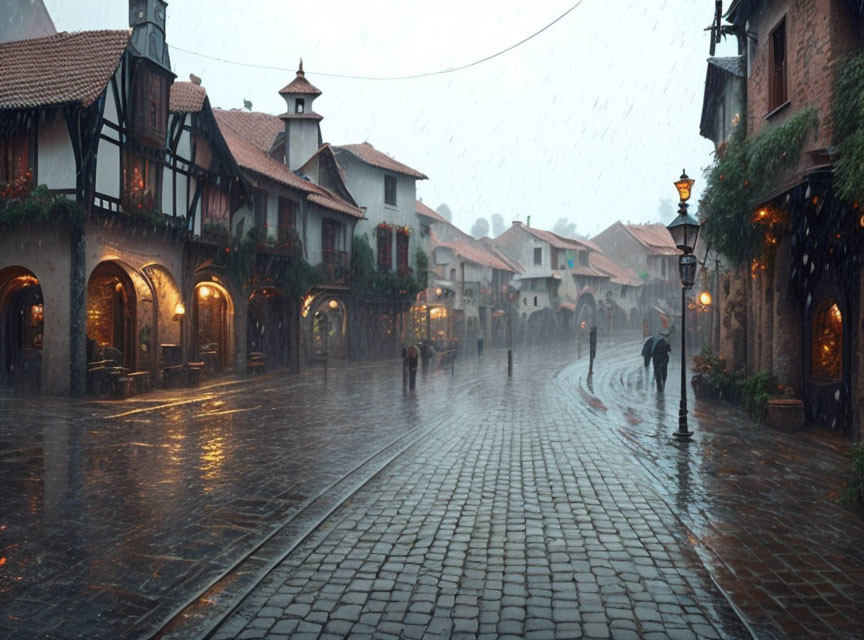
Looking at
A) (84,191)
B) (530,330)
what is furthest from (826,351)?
(530,330)

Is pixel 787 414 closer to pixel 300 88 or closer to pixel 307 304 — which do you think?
pixel 307 304

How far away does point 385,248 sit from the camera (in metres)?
36.6

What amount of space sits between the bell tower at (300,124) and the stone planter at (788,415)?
79.8ft

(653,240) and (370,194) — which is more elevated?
(653,240)

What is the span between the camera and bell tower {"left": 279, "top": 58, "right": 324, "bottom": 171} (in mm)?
31094

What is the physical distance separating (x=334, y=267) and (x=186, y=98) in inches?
456

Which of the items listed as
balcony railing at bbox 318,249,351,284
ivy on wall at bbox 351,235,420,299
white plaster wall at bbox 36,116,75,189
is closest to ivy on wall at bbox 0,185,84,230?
white plaster wall at bbox 36,116,75,189

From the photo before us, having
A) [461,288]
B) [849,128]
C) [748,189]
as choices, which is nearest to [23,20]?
[461,288]

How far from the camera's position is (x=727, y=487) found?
8.21 m

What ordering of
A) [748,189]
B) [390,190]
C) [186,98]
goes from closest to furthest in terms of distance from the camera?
[748,189], [186,98], [390,190]

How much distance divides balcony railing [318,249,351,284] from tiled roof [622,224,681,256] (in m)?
46.4

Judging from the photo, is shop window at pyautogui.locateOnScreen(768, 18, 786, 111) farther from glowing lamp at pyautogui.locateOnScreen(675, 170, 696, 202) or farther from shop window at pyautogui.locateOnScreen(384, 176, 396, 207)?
shop window at pyautogui.locateOnScreen(384, 176, 396, 207)

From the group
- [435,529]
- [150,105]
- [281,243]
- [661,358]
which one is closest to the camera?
[435,529]

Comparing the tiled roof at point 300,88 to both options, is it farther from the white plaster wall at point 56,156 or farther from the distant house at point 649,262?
the distant house at point 649,262
